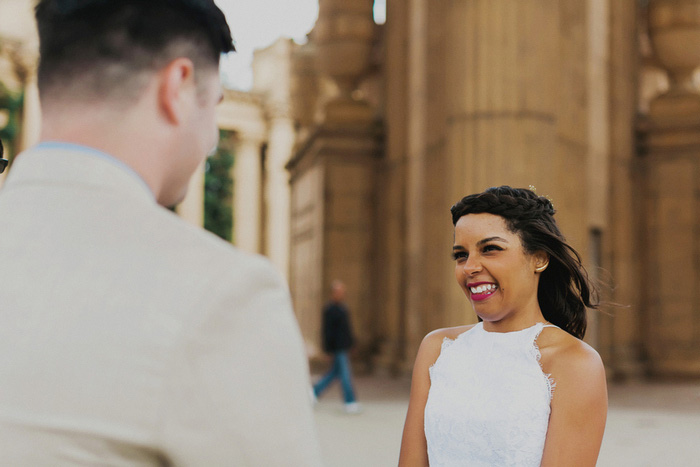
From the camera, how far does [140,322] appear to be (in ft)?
2.84

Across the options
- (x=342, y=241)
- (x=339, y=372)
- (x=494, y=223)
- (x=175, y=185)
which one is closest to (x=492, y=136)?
(x=339, y=372)

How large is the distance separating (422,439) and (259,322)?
1835 mm

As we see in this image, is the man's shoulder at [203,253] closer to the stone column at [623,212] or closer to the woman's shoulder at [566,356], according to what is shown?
the woman's shoulder at [566,356]

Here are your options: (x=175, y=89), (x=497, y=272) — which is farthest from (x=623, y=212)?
(x=175, y=89)

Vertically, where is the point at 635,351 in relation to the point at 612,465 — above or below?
below

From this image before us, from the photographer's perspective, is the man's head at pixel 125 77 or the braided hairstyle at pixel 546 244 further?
the braided hairstyle at pixel 546 244

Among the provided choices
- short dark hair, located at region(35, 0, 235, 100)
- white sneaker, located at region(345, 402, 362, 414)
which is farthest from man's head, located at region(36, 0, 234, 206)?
white sneaker, located at region(345, 402, 362, 414)

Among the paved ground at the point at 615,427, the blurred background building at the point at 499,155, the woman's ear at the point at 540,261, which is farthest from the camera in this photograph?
the blurred background building at the point at 499,155

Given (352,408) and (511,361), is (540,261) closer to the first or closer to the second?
(511,361)

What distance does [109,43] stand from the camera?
1.05m

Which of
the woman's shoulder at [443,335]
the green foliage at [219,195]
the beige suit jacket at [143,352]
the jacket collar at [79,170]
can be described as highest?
the jacket collar at [79,170]

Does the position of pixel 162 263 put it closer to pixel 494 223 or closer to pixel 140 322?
pixel 140 322

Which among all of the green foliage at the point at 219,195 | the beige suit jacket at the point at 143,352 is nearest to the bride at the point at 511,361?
the beige suit jacket at the point at 143,352

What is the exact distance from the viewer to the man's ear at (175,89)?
1062mm
